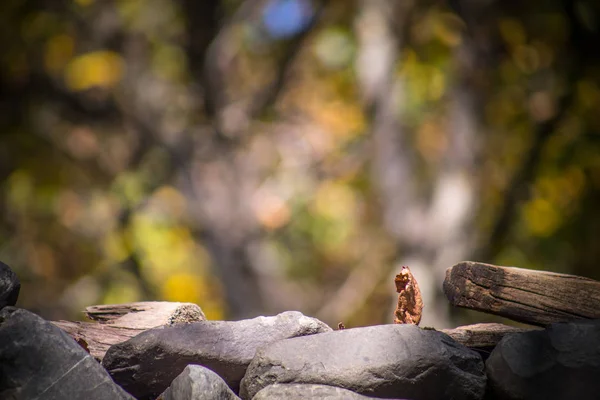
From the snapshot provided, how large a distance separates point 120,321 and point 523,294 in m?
1.07

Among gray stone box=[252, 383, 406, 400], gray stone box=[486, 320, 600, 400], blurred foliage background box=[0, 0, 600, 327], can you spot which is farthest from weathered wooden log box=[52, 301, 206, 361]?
blurred foliage background box=[0, 0, 600, 327]

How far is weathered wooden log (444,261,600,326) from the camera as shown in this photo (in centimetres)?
154

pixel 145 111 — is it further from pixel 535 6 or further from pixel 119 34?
pixel 535 6

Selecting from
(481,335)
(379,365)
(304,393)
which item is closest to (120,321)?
(304,393)

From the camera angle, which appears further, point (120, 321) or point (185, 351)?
point (120, 321)

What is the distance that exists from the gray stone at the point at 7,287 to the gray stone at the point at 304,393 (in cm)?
63

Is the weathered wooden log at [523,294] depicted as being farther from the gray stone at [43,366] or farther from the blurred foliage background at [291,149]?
the blurred foliage background at [291,149]

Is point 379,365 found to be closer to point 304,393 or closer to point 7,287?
point 304,393

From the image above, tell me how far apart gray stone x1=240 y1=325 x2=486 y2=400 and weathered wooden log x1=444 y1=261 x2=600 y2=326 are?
14 cm

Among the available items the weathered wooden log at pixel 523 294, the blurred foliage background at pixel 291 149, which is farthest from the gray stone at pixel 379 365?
the blurred foliage background at pixel 291 149

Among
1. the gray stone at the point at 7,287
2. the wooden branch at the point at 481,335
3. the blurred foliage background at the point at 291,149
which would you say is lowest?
the wooden branch at the point at 481,335

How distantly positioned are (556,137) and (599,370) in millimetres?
5141

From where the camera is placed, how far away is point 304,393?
4.53ft

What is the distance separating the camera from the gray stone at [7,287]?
4.93 ft
